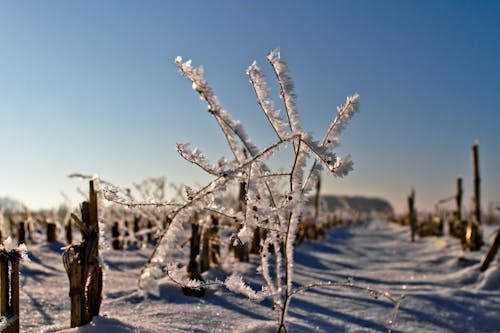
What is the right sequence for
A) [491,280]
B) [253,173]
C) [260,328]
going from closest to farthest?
[253,173]
[260,328]
[491,280]

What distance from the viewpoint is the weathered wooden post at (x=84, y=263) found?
8.84ft

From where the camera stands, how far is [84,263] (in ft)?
8.96

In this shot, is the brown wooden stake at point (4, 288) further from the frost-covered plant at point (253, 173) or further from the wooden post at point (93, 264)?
the frost-covered plant at point (253, 173)

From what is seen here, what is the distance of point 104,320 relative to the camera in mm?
2848

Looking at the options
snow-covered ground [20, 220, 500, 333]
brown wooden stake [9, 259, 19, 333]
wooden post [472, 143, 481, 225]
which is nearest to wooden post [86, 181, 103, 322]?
snow-covered ground [20, 220, 500, 333]

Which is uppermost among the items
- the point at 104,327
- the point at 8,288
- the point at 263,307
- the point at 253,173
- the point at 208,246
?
the point at 253,173

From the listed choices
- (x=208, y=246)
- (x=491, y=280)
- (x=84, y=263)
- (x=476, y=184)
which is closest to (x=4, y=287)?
(x=84, y=263)

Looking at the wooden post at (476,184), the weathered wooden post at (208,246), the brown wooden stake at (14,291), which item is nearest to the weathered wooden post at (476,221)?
the wooden post at (476,184)

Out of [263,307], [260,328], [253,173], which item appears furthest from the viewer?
[263,307]

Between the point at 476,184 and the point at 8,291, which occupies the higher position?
the point at 476,184

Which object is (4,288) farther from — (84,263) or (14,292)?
(84,263)

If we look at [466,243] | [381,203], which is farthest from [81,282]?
[381,203]

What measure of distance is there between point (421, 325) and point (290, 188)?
2.66m

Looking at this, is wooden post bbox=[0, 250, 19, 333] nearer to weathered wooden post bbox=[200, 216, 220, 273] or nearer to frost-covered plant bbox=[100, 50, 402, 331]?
frost-covered plant bbox=[100, 50, 402, 331]
